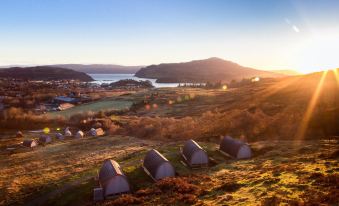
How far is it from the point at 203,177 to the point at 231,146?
46.4 ft

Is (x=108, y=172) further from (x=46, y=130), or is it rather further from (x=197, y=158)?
(x=46, y=130)

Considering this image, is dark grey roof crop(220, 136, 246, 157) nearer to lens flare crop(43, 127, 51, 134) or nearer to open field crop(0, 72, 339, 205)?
open field crop(0, 72, 339, 205)

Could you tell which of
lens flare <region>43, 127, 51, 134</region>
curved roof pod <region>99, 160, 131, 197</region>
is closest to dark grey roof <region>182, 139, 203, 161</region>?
curved roof pod <region>99, 160, 131, 197</region>

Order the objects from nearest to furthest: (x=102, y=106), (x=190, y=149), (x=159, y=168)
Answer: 1. (x=159, y=168)
2. (x=190, y=149)
3. (x=102, y=106)

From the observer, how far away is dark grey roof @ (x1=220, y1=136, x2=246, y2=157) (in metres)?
51.8

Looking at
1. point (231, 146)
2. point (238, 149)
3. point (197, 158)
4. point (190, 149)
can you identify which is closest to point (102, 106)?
point (231, 146)

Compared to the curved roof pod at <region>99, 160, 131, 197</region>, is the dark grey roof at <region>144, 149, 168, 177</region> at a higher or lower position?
higher

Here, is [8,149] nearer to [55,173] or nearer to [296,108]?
[55,173]

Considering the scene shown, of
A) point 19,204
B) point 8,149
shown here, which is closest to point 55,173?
point 19,204

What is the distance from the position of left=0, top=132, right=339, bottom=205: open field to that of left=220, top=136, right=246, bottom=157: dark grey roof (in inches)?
53.6

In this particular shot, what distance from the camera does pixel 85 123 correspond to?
12081 centimetres

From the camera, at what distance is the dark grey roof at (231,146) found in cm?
5178

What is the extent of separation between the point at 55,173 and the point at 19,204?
11591mm

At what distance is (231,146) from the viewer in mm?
53531
